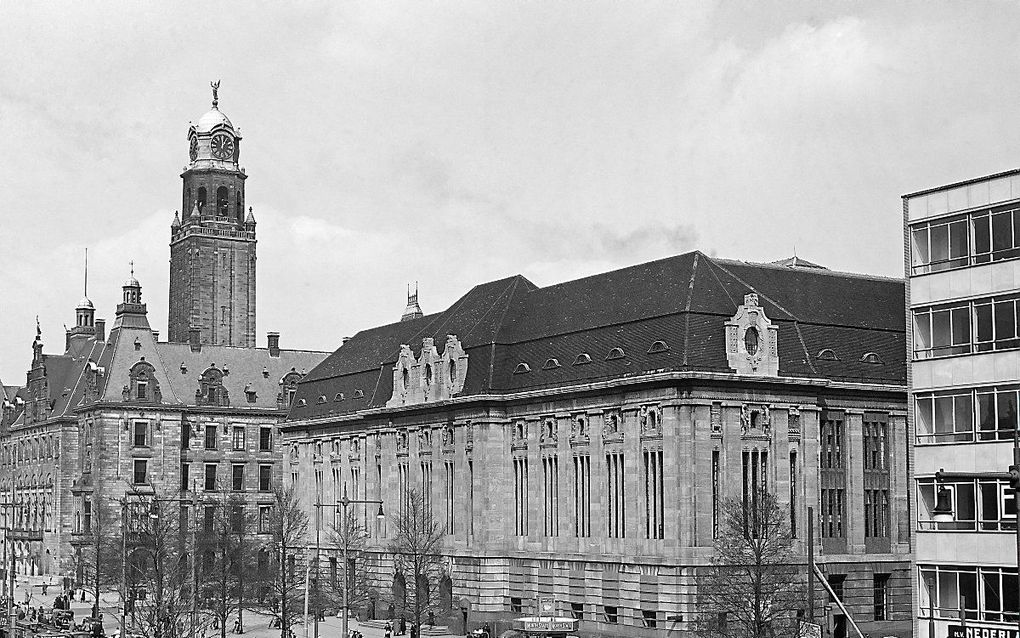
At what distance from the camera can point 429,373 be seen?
401 feet

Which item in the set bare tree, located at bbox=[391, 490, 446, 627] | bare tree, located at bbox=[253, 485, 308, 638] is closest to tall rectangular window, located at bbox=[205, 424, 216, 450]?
bare tree, located at bbox=[253, 485, 308, 638]

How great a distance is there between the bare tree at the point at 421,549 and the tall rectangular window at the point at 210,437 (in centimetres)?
5828

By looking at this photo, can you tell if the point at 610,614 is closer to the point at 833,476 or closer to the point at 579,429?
the point at 579,429

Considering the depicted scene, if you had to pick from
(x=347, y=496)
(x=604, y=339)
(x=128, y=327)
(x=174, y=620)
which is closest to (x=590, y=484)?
(x=604, y=339)

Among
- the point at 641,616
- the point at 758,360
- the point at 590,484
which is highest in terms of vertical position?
the point at 758,360

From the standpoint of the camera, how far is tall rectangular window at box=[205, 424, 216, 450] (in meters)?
176

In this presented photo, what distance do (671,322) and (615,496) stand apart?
36.9ft

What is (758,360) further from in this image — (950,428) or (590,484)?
(950,428)

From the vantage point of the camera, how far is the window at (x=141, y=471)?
170 m

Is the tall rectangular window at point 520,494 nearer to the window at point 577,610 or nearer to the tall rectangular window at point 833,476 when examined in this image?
the window at point 577,610

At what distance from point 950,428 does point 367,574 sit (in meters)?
67.8

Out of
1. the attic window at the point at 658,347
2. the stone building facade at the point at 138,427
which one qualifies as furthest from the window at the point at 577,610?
the stone building facade at the point at 138,427

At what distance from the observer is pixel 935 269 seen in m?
68.2

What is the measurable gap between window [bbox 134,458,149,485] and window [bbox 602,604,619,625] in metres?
79.9
